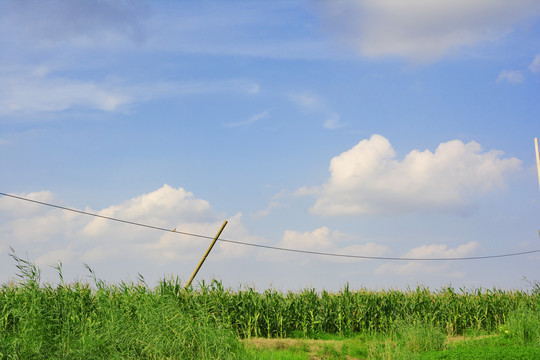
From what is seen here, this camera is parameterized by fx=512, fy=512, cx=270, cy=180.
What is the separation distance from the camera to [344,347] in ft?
54.6

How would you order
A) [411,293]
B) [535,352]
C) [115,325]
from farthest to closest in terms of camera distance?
[411,293] < [535,352] < [115,325]

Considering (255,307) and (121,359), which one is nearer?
(121,359)

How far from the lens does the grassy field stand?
11766 mm

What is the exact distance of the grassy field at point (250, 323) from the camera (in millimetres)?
11766

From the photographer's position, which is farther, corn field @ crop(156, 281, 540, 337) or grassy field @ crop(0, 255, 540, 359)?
corn field @ crop(156, 281, 540, 337)

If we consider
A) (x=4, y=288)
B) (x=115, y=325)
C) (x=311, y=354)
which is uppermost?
(x=4, y=288)

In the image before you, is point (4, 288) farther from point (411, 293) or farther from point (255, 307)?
point (411, 293)

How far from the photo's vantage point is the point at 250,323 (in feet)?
64.7

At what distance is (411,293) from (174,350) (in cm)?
1677

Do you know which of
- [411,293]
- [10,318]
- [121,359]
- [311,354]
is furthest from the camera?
[411,293]

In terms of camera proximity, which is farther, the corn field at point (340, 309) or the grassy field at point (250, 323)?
the corn field at point (340, 309)

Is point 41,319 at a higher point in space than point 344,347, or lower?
higher

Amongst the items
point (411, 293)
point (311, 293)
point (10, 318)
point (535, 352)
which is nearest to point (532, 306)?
point (411, 293)

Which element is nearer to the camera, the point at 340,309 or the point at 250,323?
the point at 250,323
